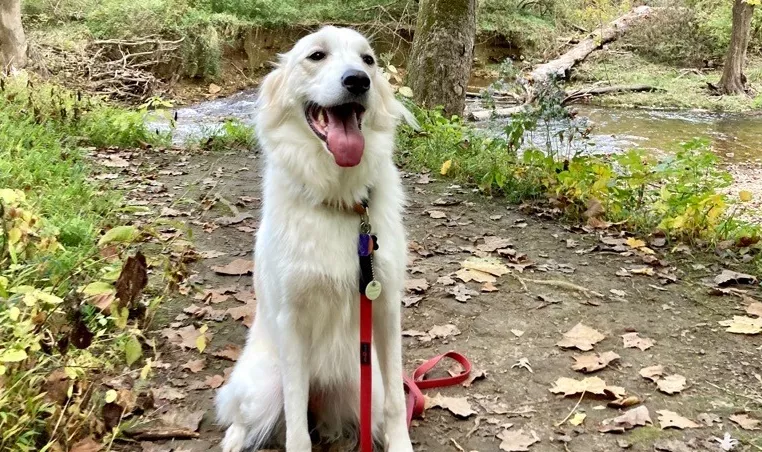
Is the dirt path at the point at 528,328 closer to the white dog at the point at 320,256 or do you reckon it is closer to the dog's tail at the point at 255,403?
the dog's tail at the point at 255,403

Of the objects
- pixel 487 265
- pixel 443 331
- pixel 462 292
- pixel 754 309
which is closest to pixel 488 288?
pixel 462 292

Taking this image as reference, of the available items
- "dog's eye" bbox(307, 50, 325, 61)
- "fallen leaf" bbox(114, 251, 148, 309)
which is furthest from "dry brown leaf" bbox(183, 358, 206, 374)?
A: "dog's eye" bbox(307, 50, 325, 61)

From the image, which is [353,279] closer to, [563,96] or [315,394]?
[315,394]

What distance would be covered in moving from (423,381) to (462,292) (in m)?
1.07

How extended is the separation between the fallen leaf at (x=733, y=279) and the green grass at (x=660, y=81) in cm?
1046

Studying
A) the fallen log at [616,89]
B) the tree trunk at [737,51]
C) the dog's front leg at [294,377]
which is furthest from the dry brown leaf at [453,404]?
the tree trunk at [737,51]

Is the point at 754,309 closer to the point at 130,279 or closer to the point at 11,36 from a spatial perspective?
the point at 130,279

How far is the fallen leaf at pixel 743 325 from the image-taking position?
3.20 meters

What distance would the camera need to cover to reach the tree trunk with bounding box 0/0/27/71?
31.1 feet

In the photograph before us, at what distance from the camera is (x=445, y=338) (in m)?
3.27

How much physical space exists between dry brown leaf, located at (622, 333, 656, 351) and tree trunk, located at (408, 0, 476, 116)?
4.73 m

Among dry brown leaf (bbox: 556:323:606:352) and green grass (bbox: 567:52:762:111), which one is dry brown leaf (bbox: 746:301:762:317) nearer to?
dry brown leaf (bbox: 556:323:606:352)

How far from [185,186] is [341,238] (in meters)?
4.08

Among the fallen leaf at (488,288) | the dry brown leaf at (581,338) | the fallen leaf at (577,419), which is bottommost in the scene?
the fallen leaf at (577,419)
